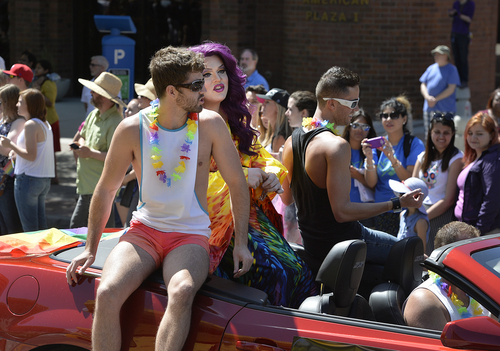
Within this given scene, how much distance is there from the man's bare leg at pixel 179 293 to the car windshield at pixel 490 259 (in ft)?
4.03

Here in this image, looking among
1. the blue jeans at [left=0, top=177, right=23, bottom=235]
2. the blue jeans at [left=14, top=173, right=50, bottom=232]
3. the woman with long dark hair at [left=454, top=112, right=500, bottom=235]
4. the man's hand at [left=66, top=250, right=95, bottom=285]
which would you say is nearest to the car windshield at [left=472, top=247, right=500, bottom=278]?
the man's hand at [left=66, top=250, right=95, bottom=285]

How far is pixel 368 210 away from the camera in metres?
3.78

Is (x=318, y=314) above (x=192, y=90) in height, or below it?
below

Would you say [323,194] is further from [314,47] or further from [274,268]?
[314,47]

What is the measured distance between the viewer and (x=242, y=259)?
3141 mm

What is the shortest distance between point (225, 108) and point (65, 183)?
6606 millimetres

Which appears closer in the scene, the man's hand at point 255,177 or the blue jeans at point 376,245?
the man's hand at point 255,177

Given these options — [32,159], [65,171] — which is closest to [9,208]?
[32,159]

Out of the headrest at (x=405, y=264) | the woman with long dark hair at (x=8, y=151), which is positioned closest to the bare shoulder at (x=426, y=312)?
the headrest at (x=405, y=264)

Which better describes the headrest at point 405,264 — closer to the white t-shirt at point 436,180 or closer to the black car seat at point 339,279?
the black car seat at point 339,279

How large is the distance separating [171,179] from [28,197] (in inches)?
153

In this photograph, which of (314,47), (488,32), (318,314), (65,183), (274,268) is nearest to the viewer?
(318,314)

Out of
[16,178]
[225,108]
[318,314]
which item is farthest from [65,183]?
[318,314]

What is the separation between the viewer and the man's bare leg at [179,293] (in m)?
2.71
